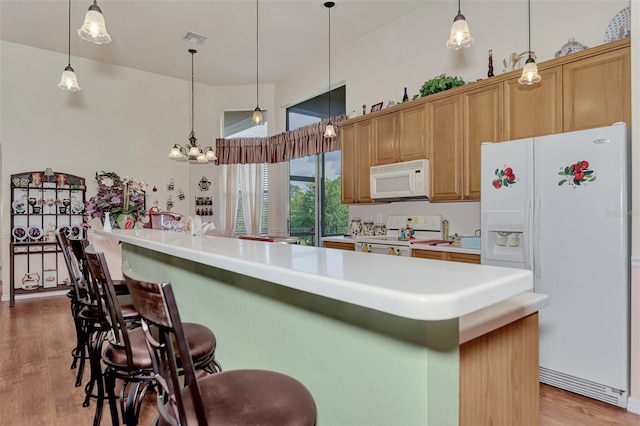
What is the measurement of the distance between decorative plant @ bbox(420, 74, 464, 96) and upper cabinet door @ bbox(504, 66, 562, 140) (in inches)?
23.6

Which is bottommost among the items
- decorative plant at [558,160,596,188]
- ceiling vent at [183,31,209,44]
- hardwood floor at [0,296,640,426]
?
hardwood floor at [0,296,640,426]

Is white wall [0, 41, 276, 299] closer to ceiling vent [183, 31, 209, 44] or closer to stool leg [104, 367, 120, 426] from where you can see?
ceiling vent [183, 31, 209, 44]

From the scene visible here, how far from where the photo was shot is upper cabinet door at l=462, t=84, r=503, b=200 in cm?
334

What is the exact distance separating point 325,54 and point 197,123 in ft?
9.04

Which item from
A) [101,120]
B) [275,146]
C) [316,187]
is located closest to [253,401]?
[316,187]

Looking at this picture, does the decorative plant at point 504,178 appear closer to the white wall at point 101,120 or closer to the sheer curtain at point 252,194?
the sheer curtain at point 252,194

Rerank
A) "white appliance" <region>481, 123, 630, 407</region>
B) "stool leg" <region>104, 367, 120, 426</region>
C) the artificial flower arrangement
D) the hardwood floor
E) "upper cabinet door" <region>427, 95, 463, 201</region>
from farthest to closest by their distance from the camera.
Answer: "upper cabinet door" <region>427, 95, 463, 201</region> → the artificial flower arrangement → "white appliance" <region>481, 123, 630, 407</region> → the hardwood floor → "stool leg" <region>104, 367, 120, 426</region>

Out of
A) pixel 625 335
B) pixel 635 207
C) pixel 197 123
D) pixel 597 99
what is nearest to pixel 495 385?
pixel 625 335

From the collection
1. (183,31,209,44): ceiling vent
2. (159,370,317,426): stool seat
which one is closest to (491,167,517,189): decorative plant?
(159,370,317,426): stool seat

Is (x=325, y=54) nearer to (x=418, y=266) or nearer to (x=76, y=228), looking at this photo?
(x=76, y=228)

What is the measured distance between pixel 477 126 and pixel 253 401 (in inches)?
129

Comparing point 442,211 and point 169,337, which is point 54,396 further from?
point 442,211

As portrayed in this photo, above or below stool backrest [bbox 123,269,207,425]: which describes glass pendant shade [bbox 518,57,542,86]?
above

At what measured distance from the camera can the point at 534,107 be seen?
10.1ft
